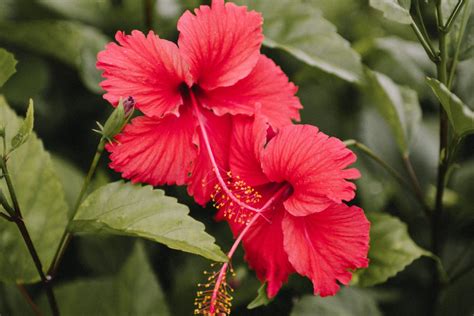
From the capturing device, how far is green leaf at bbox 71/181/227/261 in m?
0.86

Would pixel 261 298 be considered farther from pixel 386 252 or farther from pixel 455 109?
pixel 455 109

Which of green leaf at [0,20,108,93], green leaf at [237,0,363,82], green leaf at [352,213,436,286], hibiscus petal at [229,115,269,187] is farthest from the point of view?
green leaf at [0,20,108,93]

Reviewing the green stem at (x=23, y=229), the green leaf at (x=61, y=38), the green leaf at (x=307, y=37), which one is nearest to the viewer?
the green stem at (x=23, y=229)

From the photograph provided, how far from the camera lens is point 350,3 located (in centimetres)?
160

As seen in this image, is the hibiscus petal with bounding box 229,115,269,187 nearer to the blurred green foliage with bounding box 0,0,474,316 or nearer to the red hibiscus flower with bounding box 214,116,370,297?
the red hibiscus flower with bounding box 214,116,370,297

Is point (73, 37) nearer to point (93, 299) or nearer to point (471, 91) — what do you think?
point (93, 299)

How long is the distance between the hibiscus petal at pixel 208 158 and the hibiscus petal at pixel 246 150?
0.10 feet

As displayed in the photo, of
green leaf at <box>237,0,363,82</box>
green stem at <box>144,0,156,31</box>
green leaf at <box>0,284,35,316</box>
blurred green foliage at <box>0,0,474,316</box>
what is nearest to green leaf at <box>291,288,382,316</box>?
blurred green foliage at <box>0,0,474,316</box>

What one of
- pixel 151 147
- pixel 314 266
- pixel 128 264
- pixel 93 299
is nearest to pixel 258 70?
pixel 151 147

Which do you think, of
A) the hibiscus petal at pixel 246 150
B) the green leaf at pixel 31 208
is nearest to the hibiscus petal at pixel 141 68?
the hibiscus petal at pixel 246 150

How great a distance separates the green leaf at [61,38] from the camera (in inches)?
52.9

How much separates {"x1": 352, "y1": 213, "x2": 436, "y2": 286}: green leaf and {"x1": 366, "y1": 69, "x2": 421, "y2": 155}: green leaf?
20 centimetres

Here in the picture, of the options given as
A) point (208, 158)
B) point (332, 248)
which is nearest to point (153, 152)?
point (208, 158)

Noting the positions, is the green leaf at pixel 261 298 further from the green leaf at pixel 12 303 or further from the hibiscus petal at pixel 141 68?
the green leaf at pixel 12 303
